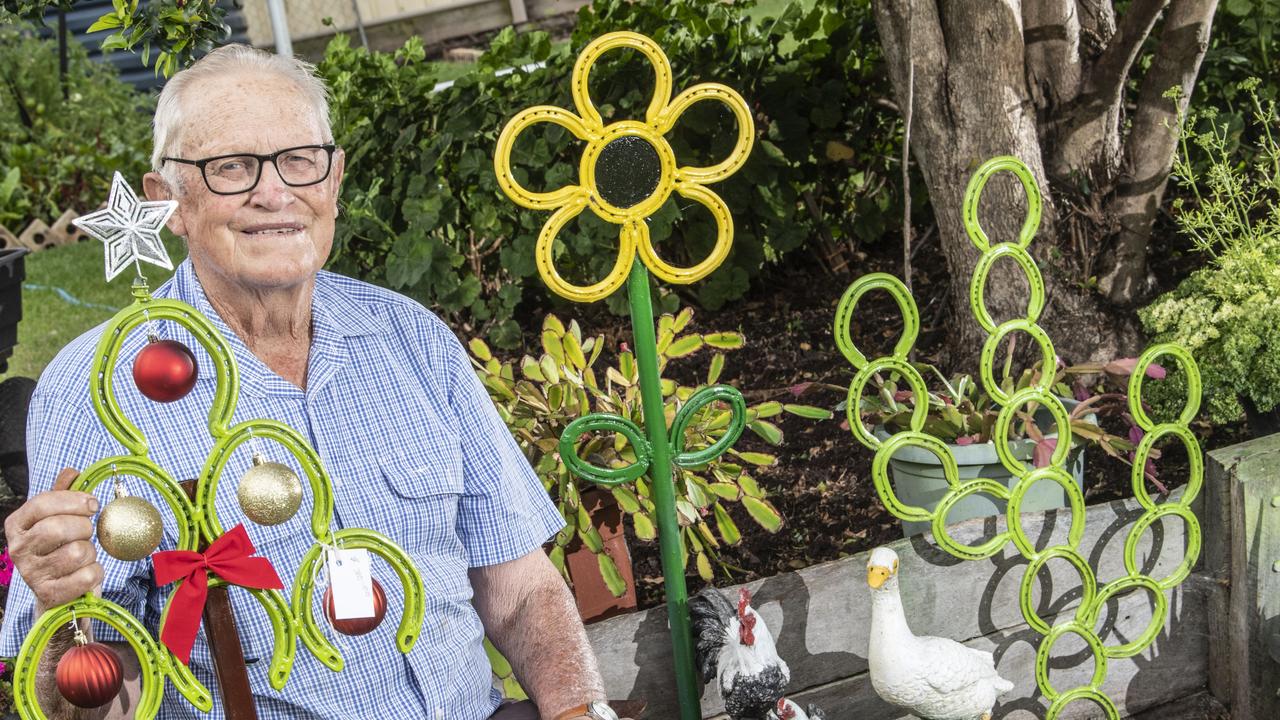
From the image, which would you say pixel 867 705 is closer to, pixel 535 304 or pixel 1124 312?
pixel 1124 312

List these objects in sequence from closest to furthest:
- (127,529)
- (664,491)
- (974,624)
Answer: (127,529)
(664,491)
(974,624)

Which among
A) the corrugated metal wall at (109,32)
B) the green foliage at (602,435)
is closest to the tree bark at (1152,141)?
the green foliage at (602,435)

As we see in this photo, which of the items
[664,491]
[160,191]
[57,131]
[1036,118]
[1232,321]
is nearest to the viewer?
[160,191]

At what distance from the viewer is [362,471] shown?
1.76m

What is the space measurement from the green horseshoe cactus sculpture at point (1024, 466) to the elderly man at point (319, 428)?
0.56 meters

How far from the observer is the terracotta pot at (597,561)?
95.7 inches

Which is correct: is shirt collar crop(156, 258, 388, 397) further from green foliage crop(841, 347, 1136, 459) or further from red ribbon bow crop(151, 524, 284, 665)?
green foliage crop(841, 347, 1136, 459)

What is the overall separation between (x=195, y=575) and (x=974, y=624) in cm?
144

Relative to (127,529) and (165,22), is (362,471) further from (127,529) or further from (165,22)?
(165,22)

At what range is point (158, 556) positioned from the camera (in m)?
1.31

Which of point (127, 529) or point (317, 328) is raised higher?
point (317, 328)

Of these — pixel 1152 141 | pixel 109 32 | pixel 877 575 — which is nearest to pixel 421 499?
pixel 877 575

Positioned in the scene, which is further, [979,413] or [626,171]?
[979,413]

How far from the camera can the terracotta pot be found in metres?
2.43
